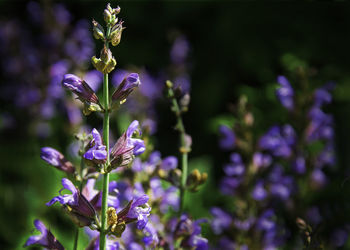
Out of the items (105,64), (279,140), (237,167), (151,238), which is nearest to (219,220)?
(237,167)

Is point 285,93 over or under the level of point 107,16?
under

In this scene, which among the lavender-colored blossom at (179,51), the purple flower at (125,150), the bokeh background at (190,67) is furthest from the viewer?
the lavender-colored blossom at (179,51)

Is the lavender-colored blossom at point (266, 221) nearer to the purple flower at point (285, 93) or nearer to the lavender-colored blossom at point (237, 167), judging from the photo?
the lavender-colored blossom at point (237, 167)

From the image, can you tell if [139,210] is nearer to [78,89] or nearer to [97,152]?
[97,152]

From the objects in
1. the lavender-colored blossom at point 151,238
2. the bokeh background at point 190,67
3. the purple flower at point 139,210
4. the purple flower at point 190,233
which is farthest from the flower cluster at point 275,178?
the purple flower at point 139,210

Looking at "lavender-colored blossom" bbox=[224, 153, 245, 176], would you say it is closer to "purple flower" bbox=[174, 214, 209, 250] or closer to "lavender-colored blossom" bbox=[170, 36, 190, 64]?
"purple flower" bbox=[174, 214, 209, 250]

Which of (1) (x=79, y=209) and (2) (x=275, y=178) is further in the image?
(2) (x=275, y=178)

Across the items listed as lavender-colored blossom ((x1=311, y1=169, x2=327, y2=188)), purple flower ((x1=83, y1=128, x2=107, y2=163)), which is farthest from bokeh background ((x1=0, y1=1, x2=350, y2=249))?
purple flower ((x1=83, y1=128, x2=107, y2=163))
